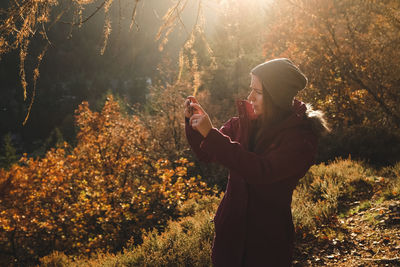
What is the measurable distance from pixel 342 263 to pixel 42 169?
15937 millimetres

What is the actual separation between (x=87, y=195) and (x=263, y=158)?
46.5 ft

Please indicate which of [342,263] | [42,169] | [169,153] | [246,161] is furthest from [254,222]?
[42,169]

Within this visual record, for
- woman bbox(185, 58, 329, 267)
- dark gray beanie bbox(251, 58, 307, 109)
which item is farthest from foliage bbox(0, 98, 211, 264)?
dark gray beanie bbox(251, 58, 307, 109)

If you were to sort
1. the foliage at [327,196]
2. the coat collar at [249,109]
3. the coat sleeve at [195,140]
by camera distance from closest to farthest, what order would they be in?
the coat collar at [249,109] → the coat sleeve at [195,140] → the foliage at [327,196]

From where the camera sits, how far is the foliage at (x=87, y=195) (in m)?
10.4

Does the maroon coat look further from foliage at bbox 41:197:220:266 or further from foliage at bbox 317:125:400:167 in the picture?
foliage at bbox 317:125:400:167

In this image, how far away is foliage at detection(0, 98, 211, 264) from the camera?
10.4 meters

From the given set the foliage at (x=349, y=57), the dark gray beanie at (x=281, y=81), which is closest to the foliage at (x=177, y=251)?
the dark gray beanie at (x=281, y=81)

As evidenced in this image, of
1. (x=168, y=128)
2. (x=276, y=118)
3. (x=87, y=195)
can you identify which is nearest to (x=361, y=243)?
(x=276, y=118)

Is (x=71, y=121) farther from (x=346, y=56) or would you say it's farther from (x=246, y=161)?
(x=246, y=161)

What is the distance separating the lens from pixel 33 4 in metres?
1.69

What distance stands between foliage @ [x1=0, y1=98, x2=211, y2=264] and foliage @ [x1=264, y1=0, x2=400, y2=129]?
22.6ft

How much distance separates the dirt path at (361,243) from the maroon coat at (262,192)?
2444 millimetres

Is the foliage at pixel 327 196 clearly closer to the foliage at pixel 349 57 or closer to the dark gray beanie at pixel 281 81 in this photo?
the dark gray beanie at pixel 281 81
